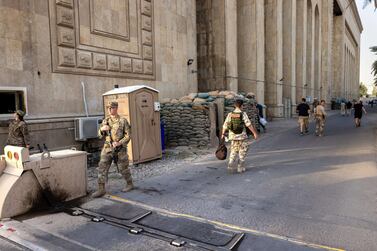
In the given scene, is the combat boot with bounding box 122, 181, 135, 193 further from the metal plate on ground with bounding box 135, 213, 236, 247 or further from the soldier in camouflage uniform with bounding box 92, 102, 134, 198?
the metal plate on ground with bounding box 135, 213, 236, 247

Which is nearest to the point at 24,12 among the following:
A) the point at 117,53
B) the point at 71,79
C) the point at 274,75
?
the point at 71,79

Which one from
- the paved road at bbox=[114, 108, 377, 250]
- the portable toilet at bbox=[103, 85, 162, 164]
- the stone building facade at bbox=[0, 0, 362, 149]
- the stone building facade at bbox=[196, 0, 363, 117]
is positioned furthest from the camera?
the stone building facade at bbox=[196, 0, 363, 117]

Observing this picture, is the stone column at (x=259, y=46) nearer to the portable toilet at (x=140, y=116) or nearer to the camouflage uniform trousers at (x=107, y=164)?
the portable toilet at (x=140, y=116)

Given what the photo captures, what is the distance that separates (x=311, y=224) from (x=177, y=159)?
223 inches

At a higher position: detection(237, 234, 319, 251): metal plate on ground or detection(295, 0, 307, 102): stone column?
detection(295, 0, 307, 102): stone column

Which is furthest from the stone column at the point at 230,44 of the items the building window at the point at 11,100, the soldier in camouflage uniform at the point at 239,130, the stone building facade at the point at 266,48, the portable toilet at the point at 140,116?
the building window at the point at 11,100

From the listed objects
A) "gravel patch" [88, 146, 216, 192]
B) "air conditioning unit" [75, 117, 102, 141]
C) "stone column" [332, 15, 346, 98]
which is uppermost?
"stone column" [332, 15, 346, 98]

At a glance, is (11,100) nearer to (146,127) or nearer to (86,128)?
(86,128)

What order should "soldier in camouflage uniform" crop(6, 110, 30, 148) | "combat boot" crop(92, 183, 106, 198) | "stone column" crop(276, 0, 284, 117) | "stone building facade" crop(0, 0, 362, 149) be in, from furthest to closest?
"stone column" crop(276, 0, 284, 117)
"stone building facade" crop(0, 0, 362, 149)
"soldier in camouflage uniform" crop(6, 110, 30, 148)
"combat boot" crop(92, 183, 106, 198)

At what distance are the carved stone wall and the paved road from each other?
454cm

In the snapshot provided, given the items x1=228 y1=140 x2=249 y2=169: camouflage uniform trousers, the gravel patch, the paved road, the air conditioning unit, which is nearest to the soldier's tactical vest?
x1=228 y1=140 x2=249 y2=169: camouflage uniform trousers

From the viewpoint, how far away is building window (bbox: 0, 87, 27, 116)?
24.8 ft

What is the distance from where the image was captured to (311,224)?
424cm

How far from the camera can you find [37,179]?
16.4 feet
